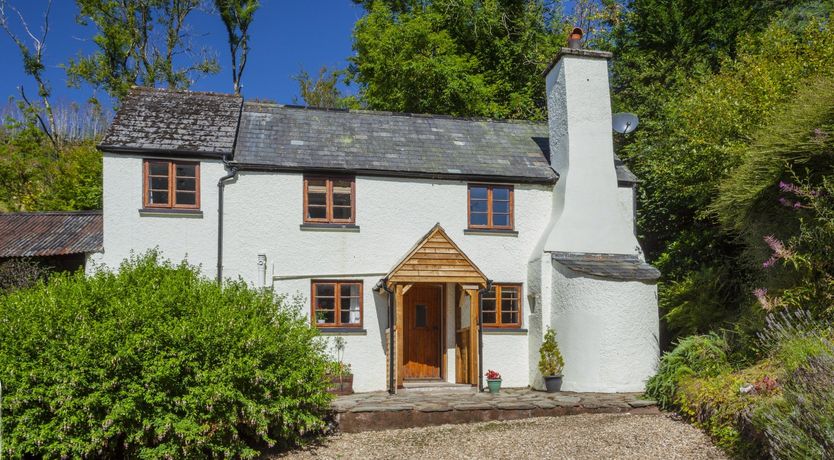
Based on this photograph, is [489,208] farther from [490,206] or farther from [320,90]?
[320,90]

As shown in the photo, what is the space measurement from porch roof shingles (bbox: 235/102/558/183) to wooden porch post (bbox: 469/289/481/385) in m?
2.96

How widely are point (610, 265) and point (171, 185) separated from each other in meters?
9.69

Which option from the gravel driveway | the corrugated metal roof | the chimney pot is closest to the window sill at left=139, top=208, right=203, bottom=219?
the corrugated metal roof

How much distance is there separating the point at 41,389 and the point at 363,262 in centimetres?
753

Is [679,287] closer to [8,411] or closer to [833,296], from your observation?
[833,296]

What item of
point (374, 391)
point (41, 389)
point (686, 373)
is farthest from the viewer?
point (374, 391)

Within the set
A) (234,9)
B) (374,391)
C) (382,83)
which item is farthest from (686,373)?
(234,9)

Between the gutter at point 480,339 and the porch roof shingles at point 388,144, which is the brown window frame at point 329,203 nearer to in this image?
the porch roof shingles at point 388,144

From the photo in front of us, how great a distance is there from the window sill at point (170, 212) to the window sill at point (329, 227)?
2206 mm

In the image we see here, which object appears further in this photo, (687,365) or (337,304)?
(337,304)

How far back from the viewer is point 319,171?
1521cm

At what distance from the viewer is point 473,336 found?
49.0 ft

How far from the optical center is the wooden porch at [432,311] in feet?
47.2

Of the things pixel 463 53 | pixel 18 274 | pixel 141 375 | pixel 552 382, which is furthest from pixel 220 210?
pixel 463 53
